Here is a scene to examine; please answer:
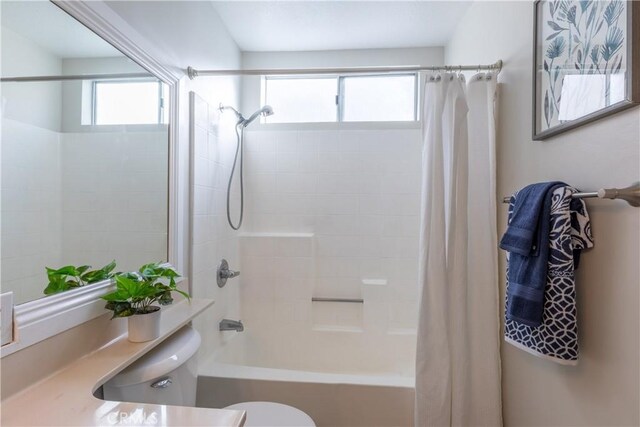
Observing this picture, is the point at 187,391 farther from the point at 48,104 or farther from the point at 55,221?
the point at 48,104

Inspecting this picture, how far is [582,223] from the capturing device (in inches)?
34.8

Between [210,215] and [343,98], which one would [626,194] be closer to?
[210,215]

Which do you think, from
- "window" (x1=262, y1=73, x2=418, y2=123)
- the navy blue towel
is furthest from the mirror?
the navy blue towel

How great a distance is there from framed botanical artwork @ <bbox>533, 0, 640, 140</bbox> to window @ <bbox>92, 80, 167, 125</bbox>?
160 cm

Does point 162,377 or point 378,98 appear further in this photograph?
point 378,98

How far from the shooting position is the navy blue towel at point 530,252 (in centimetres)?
93

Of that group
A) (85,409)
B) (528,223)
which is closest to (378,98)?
(528,223)

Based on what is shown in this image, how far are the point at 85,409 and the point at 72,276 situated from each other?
43 cm

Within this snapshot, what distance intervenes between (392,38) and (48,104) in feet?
7.07

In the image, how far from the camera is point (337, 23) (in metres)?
2.02

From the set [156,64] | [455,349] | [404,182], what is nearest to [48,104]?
[156,64]

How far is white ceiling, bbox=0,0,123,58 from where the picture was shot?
751 mm

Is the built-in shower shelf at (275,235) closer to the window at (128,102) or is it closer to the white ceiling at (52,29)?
the window at (128,102)

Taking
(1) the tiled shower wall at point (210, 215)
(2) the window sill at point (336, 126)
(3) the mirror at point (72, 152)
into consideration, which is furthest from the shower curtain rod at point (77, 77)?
(2) the window sill at point (336, 126)
